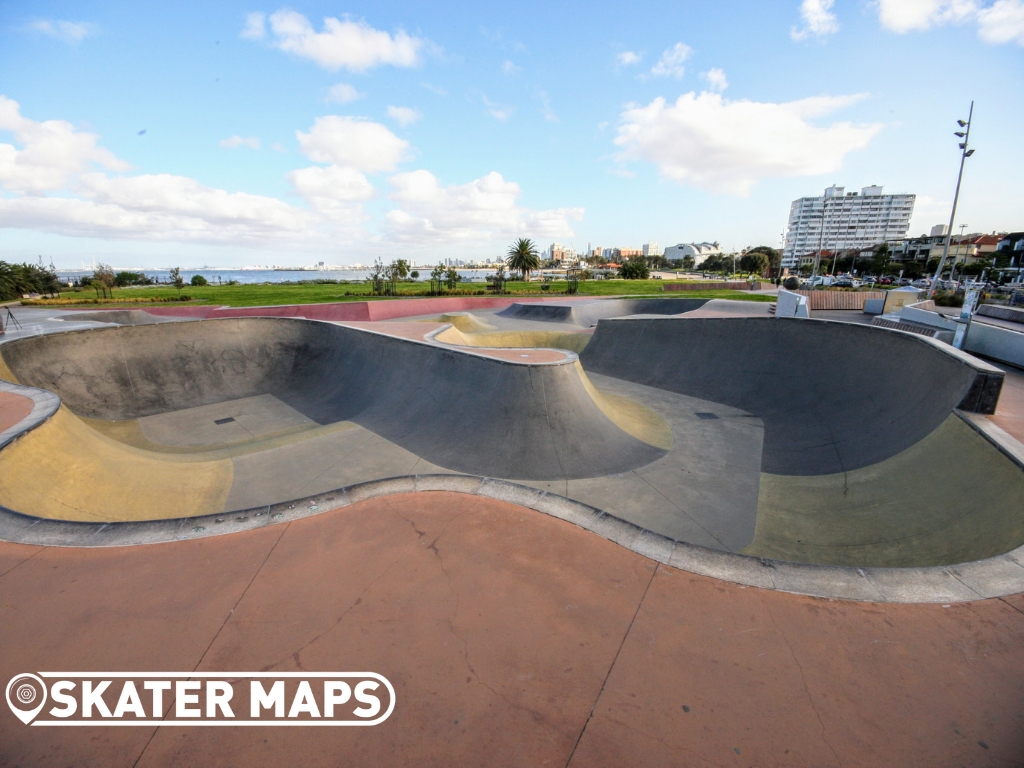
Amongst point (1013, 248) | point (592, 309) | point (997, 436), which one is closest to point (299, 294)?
point (592, 309)

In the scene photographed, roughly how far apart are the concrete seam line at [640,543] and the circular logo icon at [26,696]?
5.08ft

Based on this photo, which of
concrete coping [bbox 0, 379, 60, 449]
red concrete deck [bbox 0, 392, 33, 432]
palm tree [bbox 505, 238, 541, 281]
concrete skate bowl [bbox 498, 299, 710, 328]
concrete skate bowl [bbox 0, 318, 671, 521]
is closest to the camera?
concrete coping [bbox 0, 379, 60, 449]

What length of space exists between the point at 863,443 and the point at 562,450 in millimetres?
6460

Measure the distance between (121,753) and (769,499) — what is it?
30.7 feet

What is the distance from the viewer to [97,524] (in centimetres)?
443

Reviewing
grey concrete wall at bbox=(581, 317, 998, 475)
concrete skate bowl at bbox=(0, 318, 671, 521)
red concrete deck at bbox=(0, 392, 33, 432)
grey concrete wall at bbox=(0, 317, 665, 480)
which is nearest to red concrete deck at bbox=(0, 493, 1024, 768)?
concrete skate bowl at bbox=(0, 318, 671, 521)

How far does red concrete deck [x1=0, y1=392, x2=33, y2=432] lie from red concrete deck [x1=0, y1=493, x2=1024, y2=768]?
4.30 m

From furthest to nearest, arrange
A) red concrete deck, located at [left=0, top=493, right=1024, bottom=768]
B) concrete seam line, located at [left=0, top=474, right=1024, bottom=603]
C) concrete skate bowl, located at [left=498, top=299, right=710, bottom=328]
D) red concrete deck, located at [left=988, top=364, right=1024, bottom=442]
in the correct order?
concrete skate bowl, located at [left=498, top=299, right=710, bottom=328]
red concrete deck, located at [left=988, top=364, right=1024, bottom=442]
concrete seam line, located at [left=0, top=474, right=1024, bottom=603]
red concrete deck, located at [left=0, top=493, right=1024, bottom=768]

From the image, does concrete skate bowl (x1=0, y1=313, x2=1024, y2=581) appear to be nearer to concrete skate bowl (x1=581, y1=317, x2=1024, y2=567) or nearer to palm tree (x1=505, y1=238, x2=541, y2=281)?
concrete skate bowl (x1=581, y1=317, x2=1024, y2=567)

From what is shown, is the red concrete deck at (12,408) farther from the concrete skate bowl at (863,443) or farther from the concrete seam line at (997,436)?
the concrete seam line at (997,436)

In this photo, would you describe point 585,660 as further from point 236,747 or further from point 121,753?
point 121,753

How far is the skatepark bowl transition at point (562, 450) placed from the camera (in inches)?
163

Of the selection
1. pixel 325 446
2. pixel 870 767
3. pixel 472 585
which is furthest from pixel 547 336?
pixel 870 767

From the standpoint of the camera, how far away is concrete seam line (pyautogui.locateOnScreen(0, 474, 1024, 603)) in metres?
3.45
